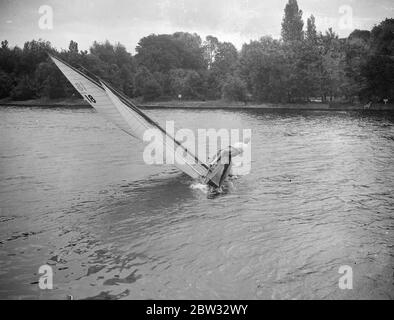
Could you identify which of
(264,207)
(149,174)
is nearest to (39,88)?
(149,174)

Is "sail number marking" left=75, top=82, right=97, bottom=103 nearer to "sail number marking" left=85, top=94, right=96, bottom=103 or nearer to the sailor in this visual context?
"sail number marking" left=85, top=94, right=96, bottom=103

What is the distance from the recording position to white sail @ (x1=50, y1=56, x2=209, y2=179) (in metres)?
21.0

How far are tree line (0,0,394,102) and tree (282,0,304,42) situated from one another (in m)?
0.43

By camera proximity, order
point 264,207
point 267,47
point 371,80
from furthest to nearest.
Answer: point 267,47 → point 371,80 → point 264,207

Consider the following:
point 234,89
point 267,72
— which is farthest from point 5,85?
point 267,72

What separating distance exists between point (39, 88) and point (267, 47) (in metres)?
85.5

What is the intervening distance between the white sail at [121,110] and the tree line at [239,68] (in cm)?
8071

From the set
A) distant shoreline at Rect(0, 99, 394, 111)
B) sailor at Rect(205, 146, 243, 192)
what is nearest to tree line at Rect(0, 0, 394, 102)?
distant shoreline at Rect(0, 99, 394, 111)

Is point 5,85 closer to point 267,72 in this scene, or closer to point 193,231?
point 267,72

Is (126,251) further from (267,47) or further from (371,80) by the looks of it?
(267,47)

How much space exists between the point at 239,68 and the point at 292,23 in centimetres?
5842

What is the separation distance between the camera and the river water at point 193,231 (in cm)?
1231

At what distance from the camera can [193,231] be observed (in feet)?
55.1
